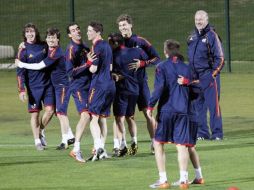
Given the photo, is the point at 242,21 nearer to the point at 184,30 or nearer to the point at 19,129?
the point at 184,30

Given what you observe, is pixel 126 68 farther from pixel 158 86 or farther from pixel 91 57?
pixel 158 86

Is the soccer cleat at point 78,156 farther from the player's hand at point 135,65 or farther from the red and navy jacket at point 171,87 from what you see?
the red and navy jacket at point 171,87

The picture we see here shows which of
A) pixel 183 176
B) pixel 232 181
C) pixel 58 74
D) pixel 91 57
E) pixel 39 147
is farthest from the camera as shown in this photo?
pixel 58 74

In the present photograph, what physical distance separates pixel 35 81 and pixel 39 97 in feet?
0.91

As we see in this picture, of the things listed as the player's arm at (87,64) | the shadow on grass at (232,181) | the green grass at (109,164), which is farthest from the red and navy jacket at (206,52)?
the shadow on grass at (232,181)

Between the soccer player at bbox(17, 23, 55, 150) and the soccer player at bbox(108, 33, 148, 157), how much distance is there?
5.17 ft

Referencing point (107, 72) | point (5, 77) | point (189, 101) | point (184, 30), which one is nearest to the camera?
point (189, 101)

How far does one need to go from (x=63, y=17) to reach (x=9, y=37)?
7.38 ft

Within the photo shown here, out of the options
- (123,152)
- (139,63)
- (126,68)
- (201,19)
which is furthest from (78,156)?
(201,19)

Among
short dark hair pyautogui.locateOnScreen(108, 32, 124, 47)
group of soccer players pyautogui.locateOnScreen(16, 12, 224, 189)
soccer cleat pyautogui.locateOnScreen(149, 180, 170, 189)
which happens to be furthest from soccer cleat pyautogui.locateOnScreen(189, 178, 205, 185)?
short dark hair pyautogui.locateOnScreen(108, 32, 124, 47)

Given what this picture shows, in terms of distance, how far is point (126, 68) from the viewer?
51.8 ft

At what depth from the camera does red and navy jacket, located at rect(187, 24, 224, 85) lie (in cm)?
1775

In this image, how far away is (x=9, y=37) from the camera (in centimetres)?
3872


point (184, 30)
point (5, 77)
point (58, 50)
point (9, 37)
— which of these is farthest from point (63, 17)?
point (58, 50)
